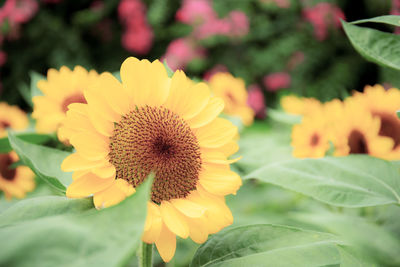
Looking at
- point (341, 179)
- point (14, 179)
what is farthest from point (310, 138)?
point (14, 179)

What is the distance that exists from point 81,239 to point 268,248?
0.82 ft

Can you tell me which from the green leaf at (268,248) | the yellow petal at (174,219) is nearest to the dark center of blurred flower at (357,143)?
the green leaf at (268,248)

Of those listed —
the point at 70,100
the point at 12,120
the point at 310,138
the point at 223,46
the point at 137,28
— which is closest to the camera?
the point at 70,100

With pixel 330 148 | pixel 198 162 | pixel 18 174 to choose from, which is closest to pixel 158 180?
pixel 198 162

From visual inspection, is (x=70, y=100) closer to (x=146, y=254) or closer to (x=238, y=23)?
(x=146, y=254)

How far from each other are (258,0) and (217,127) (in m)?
2.90

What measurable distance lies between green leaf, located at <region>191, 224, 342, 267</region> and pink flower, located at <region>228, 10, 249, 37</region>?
2622 mm

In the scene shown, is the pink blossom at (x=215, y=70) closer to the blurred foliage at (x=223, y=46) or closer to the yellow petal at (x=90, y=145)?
the blurred foliage at (x=223, y=46)

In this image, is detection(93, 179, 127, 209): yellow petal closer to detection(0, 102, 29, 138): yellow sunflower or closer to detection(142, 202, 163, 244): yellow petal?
detection(142, 202, 163, 244): yellow petal

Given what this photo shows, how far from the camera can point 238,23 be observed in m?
2.88

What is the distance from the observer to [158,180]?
44cm

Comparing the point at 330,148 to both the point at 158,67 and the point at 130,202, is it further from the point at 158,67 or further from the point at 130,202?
the point at 130,202

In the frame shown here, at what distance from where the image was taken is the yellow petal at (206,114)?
1.55 feet

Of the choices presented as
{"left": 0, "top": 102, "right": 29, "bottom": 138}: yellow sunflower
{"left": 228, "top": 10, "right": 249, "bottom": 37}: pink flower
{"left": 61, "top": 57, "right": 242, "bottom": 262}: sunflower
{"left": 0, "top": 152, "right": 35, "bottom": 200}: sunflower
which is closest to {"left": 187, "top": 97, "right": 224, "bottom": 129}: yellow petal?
{"left": 61, "top": 57, "right": 242, "bottom": 262}: sunflower
